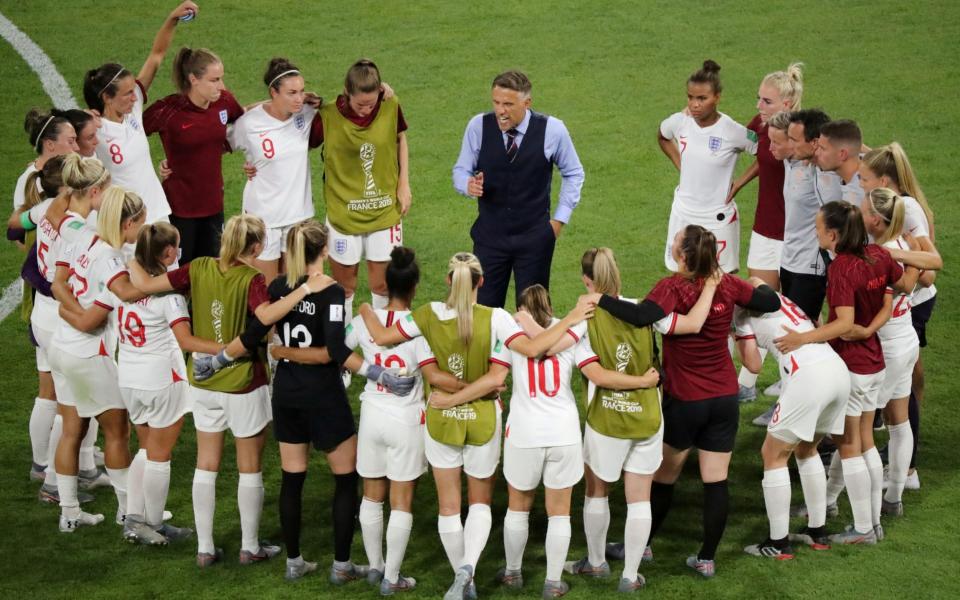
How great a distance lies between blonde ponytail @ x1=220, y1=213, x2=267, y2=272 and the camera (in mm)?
6133

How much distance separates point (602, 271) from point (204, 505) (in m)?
2.39

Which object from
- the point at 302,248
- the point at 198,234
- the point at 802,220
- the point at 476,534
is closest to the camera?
the point at 302,248

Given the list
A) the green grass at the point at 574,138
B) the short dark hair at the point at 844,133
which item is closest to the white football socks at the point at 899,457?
the green grass at the point at 574,138

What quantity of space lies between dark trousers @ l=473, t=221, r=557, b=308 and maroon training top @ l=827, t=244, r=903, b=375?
206 cm

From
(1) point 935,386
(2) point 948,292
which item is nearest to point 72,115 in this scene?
(1) point 935,386

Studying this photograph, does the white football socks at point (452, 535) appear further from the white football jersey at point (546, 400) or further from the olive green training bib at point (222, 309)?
the olive green training bib at point (222, 309)

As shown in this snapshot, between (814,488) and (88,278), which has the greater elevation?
(88,278)

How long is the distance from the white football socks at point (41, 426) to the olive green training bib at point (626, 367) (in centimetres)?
342

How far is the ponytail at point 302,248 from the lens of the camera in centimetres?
600

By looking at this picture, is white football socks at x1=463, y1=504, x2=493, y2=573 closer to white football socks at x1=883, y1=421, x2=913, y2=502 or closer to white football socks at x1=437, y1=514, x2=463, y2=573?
white football socks at x1=437, y1=514, x2=463, y2=573

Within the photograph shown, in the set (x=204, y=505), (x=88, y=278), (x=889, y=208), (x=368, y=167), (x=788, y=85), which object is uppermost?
(x=788, y=85)

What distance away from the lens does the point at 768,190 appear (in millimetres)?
8281

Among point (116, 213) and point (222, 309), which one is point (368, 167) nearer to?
point (116, 213)

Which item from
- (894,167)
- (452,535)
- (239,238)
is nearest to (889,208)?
(894,167)
